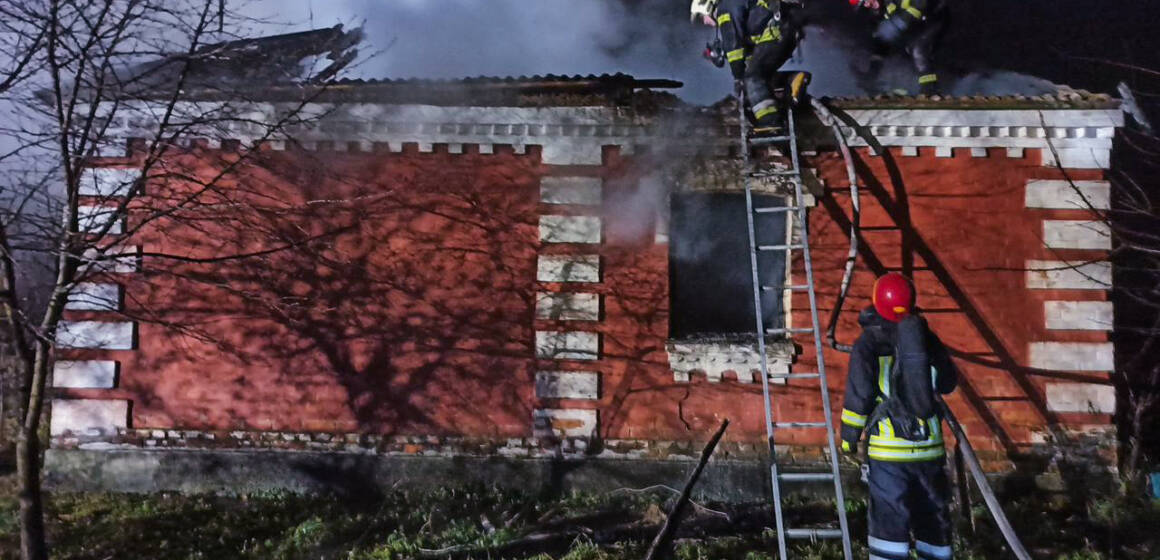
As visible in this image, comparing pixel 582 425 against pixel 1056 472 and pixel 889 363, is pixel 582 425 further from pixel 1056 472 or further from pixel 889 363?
pixel 1056 472

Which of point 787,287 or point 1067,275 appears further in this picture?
point 1067,275

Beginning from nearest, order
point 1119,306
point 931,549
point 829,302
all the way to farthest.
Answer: point 931,549 → point 829,302 → point 1119,306

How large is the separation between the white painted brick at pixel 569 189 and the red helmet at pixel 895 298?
294 centimetres

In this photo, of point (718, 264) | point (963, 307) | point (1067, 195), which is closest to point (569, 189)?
point (718, 264)

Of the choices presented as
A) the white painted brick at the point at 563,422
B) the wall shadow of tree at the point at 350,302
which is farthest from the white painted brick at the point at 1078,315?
the wall shadow of tree at the point at 350,302

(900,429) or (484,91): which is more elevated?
(484,91)

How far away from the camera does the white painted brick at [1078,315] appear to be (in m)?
6.16

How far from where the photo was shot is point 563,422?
648cm

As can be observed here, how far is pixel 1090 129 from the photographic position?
6203 mm

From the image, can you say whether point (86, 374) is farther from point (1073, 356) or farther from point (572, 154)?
point (1073, 356)

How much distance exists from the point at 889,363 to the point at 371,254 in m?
4.71

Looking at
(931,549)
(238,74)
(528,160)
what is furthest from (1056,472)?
(238,74)

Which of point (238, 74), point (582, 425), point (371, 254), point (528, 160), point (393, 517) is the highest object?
point (238, 74)

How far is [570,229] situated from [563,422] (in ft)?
6.07
